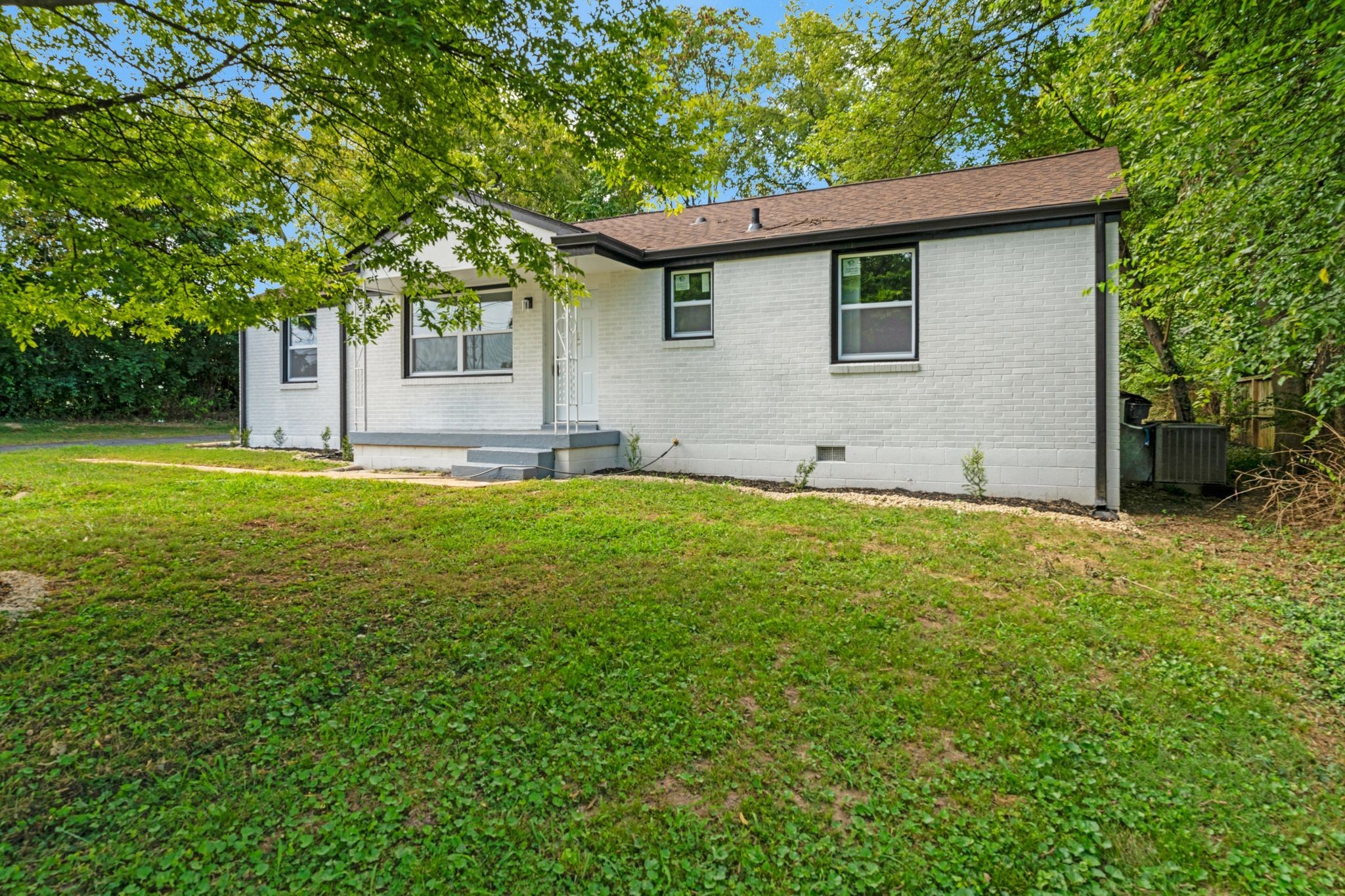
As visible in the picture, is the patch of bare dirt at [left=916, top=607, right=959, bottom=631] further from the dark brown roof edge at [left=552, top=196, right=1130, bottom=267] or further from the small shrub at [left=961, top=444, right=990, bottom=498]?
the dark brown roof edge at [left=552, top=196, right=1130, bottom=267]

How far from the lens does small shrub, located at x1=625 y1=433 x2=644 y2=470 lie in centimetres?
1028

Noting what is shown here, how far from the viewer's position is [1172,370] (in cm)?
1112

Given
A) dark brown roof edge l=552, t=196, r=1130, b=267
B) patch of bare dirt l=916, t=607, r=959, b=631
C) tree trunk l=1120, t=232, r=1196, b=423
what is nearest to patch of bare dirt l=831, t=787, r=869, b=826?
patch of bare dirt l=916, t=607, r=959, b=631

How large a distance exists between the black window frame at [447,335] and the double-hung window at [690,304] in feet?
9.43

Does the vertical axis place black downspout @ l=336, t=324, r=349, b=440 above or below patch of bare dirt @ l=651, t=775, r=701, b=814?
above

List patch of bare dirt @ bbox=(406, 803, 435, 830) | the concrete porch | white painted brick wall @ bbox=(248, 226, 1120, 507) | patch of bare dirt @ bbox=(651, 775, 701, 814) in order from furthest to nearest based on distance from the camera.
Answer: the concrete porch → white painted brick wall @ bbox=(248, 226, 1120, 507) → patch of bare dirt @ bbox=(651, 775, 701, 814) → patch of bare dirt @ bbox=(406, 803, 435, 830)

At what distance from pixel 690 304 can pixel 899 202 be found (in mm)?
3308

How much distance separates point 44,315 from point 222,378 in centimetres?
2141

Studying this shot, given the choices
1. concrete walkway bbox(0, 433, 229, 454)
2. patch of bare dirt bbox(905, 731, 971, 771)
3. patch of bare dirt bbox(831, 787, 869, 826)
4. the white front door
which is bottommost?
patch of bare dirt bbox(831, 787, 869, 826)

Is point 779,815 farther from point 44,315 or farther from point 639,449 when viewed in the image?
point 639,449

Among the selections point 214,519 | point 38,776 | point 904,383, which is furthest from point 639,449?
point 38,776

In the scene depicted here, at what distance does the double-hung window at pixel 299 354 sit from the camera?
559 inches

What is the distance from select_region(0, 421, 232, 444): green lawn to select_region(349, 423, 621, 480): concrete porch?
10.0 metres

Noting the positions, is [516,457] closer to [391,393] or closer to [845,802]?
[391,393]
